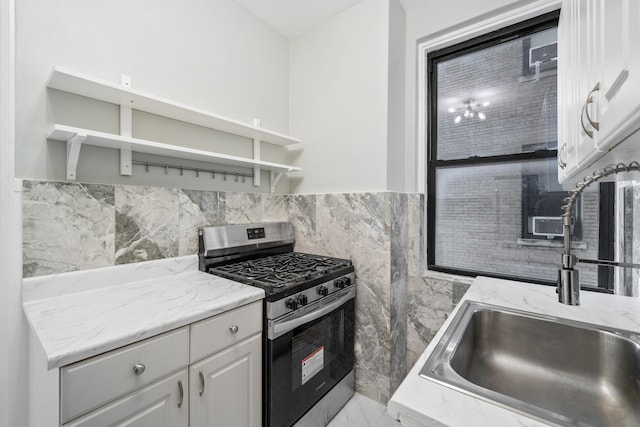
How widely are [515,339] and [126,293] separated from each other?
171cm

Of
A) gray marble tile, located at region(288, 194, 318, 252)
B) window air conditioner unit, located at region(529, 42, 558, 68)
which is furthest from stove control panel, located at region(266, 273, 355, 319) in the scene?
window air conditioner unit, located at region(529, 42, 558, 68)

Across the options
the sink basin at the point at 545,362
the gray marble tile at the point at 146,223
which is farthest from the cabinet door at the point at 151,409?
the sink basin at the point at 545,362

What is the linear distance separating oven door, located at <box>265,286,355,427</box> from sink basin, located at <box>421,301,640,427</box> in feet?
2.62

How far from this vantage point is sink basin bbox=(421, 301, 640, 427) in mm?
821

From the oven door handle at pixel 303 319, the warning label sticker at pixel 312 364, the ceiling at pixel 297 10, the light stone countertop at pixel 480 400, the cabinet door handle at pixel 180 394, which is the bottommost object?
the warning label sticker at pixel 312 364

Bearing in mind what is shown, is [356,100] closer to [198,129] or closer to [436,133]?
[436,133]

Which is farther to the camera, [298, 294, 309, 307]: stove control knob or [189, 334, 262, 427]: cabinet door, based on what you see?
[298, 294, 309, 307]: stove control knob

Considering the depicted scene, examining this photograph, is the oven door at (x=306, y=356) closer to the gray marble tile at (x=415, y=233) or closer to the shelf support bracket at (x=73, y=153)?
the gray marble tile at (x=415, y=233)

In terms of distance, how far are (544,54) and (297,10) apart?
176cm

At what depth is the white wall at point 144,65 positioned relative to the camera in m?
1.23

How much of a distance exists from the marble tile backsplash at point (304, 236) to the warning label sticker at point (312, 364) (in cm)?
44

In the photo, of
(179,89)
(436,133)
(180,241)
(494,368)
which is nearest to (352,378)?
(494,368)

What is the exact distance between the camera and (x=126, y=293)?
51.8 inches

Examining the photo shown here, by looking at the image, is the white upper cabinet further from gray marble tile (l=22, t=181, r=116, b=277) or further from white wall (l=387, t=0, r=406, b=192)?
gray marble tile (l=22, t=181, r=116, b=277)
